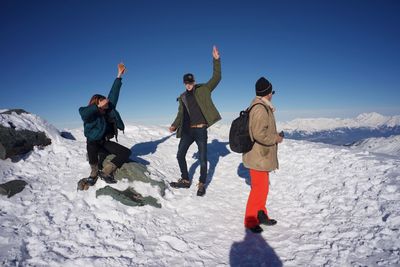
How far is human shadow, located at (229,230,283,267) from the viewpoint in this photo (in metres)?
4.59

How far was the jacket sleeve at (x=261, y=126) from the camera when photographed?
5.43m

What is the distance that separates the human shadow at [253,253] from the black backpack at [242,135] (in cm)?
194

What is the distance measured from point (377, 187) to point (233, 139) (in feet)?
12.9

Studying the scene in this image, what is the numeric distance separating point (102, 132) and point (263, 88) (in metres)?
4.54

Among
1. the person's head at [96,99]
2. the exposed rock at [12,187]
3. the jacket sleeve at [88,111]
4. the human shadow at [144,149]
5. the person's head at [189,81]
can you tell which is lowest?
the exposed rock at [12,187]

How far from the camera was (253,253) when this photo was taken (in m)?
4.90

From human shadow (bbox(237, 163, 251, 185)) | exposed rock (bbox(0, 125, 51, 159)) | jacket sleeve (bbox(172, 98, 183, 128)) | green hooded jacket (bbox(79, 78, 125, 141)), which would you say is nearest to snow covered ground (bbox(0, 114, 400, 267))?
exposed rock (bbox(0, 125, 51, 159))

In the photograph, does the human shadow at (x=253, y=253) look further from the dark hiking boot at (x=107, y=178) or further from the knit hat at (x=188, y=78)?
the knit hat at (x=188, y=78)

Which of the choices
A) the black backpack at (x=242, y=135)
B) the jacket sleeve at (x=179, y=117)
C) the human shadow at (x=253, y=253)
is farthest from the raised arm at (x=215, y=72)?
the human shadow at (x=253, y=253)

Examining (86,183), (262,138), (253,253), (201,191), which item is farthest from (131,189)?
(262,138)

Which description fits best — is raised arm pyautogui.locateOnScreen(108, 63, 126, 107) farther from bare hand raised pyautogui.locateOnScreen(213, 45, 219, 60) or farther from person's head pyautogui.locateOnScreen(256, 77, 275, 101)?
person's head pyautogui.locateOnScreen(256, 77, 275, 101)

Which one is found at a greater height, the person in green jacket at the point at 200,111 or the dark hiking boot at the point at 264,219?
the person in green jacket at the point at 200,111

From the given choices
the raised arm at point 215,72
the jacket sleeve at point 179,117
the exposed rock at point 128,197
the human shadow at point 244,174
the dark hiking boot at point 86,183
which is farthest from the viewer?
the human shadow at point 244,174

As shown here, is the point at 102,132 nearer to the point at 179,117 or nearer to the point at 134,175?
the point at 134,175
